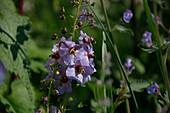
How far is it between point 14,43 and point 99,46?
3.09ft

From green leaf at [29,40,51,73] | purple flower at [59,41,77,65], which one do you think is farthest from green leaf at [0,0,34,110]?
green leaf at [29,40,51,73]

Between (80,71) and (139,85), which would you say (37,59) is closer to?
(139,85)

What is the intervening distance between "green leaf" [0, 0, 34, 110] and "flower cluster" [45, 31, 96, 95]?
31cm

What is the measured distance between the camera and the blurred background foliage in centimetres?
156

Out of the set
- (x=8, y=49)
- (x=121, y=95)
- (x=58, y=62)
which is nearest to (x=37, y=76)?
(x=8, y=49)

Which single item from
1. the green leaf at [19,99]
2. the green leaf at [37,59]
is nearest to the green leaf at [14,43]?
the green leaf at [19,99]

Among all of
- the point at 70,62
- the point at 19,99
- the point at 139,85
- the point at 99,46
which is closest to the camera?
the point at 70,62

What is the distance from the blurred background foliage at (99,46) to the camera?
156 centimetres

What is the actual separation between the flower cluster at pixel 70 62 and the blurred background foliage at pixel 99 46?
408 mm

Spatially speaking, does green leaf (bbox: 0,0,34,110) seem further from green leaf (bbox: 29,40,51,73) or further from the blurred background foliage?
green leaf (bbox: 29,40,51,73)

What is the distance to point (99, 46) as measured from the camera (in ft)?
6.51

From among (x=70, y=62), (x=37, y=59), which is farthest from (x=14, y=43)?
(x=37, y=59)

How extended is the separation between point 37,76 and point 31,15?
49.8 inches

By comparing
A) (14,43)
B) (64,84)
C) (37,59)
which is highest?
(37,59)
